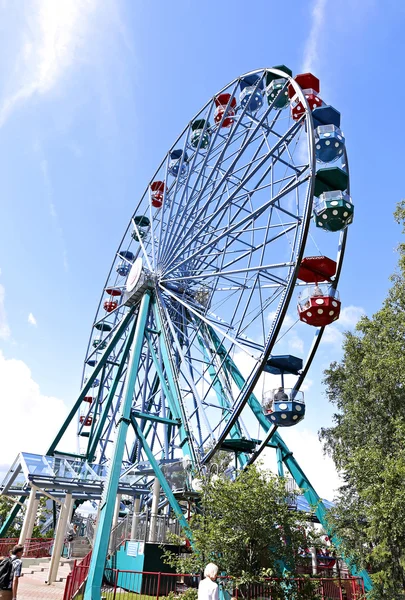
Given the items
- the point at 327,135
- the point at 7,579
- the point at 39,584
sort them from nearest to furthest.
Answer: the point at 7,579
the point at 39,584
the point at 327,135

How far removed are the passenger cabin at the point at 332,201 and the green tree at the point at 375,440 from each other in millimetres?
3336

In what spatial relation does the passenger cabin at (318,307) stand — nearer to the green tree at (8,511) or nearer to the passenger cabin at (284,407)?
the passenger cabin at (284,407)

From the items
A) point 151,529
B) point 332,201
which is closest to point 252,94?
point 332,201

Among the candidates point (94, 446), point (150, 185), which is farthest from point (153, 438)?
point (150, 185)

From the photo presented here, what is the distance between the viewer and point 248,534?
9.94 meters

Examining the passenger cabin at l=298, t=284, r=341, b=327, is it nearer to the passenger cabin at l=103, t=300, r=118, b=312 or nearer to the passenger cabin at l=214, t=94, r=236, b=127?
the passenger cabin at l=214, t=94, r=236, b=127


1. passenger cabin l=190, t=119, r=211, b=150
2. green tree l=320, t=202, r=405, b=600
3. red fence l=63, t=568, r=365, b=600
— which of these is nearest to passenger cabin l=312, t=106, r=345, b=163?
green tree l=320, t=202, r=405, b=600

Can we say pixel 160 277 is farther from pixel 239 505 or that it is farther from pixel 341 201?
pixel 239 505

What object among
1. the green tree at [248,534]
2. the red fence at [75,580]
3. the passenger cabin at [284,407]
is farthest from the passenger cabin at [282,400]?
the red fence at [75,580]

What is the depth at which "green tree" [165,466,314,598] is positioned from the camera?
32.4ft

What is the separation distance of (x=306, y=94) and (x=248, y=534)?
14.7 meters

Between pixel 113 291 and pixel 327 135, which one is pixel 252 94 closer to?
pixel 327 135

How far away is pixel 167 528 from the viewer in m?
15.4

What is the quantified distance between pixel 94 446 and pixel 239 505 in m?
15.3
